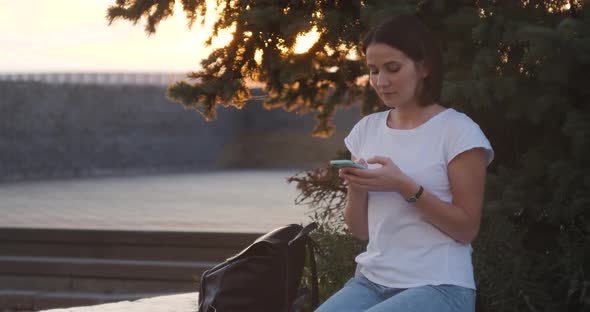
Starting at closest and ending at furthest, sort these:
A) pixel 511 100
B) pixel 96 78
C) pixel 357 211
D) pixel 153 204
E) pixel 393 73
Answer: pixel 393 73, pixel 357 211, pixel 511 100, pixel 153 204, pixel 96 78

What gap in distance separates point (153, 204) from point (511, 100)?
7.55m

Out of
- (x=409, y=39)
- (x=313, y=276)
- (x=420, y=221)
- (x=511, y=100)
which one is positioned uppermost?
(x=409, y=39)

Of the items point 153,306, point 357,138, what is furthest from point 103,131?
point 357,138

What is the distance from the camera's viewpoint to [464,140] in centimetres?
229

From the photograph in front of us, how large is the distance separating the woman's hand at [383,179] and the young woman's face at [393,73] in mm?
193

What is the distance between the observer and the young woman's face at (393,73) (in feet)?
7.64

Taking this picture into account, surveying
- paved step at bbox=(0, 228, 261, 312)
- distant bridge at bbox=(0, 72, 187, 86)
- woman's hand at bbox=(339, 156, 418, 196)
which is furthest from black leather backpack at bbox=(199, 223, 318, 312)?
distant bridge at bbox=(0, 72, 187, 86)

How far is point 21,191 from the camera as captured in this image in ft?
45.0

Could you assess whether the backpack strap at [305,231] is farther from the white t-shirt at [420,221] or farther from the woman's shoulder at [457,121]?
the woman's shoulder at [457,121]

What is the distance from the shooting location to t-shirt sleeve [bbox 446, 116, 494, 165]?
2278 mm

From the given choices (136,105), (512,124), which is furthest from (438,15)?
(136,105)

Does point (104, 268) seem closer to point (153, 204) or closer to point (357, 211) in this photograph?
point (153, 204)

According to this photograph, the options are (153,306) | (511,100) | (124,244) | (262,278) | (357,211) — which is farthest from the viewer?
(124,244)

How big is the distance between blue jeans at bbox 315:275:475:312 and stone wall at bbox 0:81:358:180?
1431 cm
